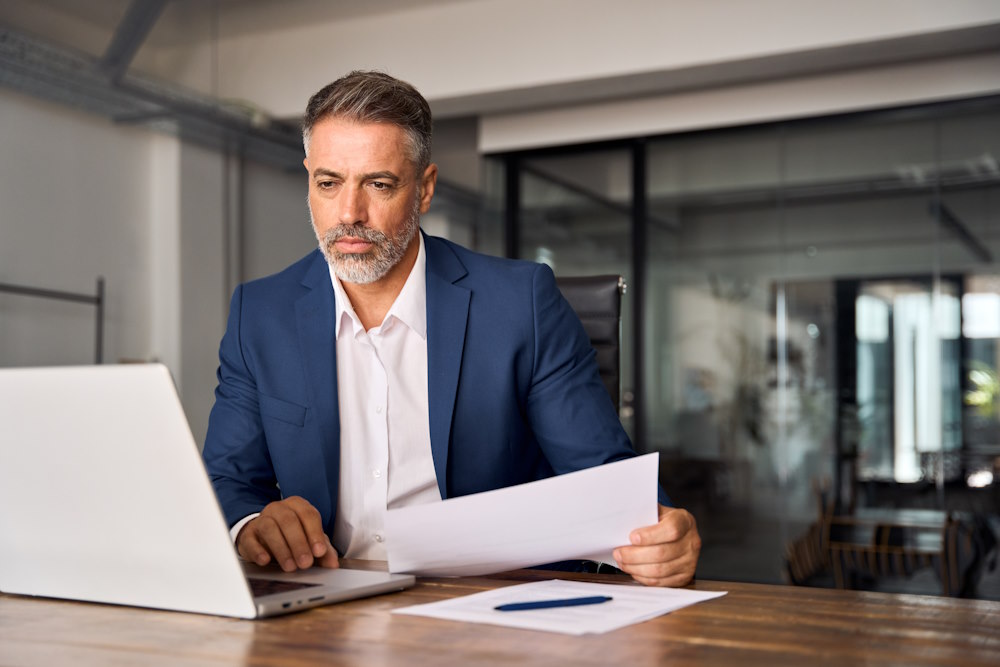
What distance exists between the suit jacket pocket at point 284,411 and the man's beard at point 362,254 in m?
0.24

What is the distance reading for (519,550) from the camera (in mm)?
1175

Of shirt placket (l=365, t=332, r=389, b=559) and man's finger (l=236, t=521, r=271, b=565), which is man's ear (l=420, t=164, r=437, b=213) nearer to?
shirt placket (l=365, t=332, r=389, b=559)

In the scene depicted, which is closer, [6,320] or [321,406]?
[321,406]

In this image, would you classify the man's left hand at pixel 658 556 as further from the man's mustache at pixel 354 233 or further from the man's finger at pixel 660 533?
the man's mustache at pixel 354 233

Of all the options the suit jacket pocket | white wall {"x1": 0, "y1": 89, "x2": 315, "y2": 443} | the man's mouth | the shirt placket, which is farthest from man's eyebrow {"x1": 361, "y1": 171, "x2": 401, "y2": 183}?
white wall {"x1": 0, "y1": 89, "x2": 315, "y2": 443}

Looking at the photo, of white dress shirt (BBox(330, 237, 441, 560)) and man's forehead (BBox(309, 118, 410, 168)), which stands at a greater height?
man's forehead (BBox(309, 118, 410, 168))

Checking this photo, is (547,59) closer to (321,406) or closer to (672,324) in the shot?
(672,324)

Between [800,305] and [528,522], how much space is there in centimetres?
444

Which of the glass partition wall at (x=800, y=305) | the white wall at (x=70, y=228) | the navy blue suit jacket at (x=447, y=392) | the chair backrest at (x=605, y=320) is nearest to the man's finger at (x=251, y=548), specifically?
the navy blue suit jacket at (x=447, y=392)

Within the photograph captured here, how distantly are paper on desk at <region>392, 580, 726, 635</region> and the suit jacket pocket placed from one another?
596 mm

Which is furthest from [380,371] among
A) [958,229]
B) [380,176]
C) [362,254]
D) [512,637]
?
[958,229]

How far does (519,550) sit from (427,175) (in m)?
0.88

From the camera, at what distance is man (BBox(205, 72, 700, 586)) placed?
63.4 inches

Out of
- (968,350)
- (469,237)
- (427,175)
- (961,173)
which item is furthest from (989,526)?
(469,237)
